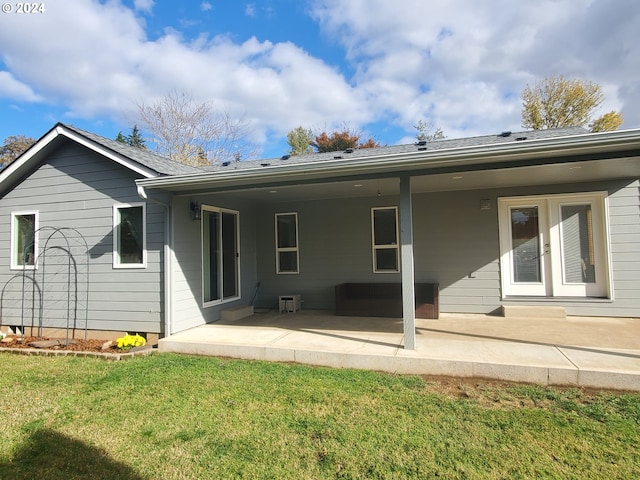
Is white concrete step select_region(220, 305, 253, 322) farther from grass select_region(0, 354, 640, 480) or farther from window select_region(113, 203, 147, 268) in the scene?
grass select_region(0, 354, 640, 480)

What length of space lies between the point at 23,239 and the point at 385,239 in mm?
6887

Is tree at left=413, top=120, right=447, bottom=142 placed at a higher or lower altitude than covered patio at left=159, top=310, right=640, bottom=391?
higher

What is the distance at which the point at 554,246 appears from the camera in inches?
252

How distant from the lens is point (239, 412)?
3.13m

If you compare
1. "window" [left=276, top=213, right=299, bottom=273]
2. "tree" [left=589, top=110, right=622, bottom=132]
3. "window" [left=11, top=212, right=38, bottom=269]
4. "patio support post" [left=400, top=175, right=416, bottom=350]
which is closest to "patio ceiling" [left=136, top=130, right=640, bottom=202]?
"patio support post" [left=400, top=175, right=416, bottom=350]

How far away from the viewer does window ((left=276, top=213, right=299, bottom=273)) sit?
7758 millimetres

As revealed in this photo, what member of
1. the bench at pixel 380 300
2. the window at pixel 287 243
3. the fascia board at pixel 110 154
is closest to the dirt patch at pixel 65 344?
the fascia board at pixel 110 154

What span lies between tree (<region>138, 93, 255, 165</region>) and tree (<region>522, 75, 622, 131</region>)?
56.4ft

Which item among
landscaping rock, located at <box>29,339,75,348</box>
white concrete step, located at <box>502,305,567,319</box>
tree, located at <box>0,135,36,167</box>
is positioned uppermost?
tree, located at <box>0,135,36,167</box>

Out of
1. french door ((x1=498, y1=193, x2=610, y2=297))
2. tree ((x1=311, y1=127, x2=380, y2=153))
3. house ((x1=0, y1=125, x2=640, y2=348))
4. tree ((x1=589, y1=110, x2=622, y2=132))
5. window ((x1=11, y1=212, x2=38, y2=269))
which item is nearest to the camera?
house ((x1=0, y1=125, x2=640, y2=348))

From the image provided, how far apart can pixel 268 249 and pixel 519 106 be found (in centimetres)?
2056

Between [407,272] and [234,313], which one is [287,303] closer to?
[234,313]

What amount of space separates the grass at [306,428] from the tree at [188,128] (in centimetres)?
1728

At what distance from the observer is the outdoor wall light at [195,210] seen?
19.7 ft
